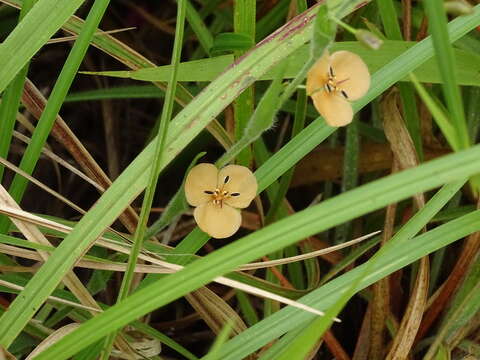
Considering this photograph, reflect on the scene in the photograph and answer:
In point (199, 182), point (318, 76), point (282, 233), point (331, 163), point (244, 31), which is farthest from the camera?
point (331, 163)

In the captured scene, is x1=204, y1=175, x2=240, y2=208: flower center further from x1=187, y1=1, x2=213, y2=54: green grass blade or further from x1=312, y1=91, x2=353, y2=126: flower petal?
x1=187, y1=1, x2=213, y2=54: green grass blade

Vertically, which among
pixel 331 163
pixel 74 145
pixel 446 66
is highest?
pixel 331 163

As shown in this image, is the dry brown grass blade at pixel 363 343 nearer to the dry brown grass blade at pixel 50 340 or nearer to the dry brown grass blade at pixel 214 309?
the dry brown grass blade at pixel 214 309

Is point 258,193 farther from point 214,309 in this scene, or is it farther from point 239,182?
point 214,309

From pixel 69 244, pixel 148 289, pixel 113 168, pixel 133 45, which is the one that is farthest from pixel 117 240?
pixel 133 45

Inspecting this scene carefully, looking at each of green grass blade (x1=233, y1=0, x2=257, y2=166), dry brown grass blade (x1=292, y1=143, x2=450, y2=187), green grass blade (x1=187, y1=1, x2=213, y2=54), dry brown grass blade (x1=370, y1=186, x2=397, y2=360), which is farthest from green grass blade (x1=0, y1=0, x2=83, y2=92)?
dry brown grass blade (x1=292, y1=143, x2=450, y2=187)

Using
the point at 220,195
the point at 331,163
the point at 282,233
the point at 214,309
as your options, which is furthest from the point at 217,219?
the point at 331,163
